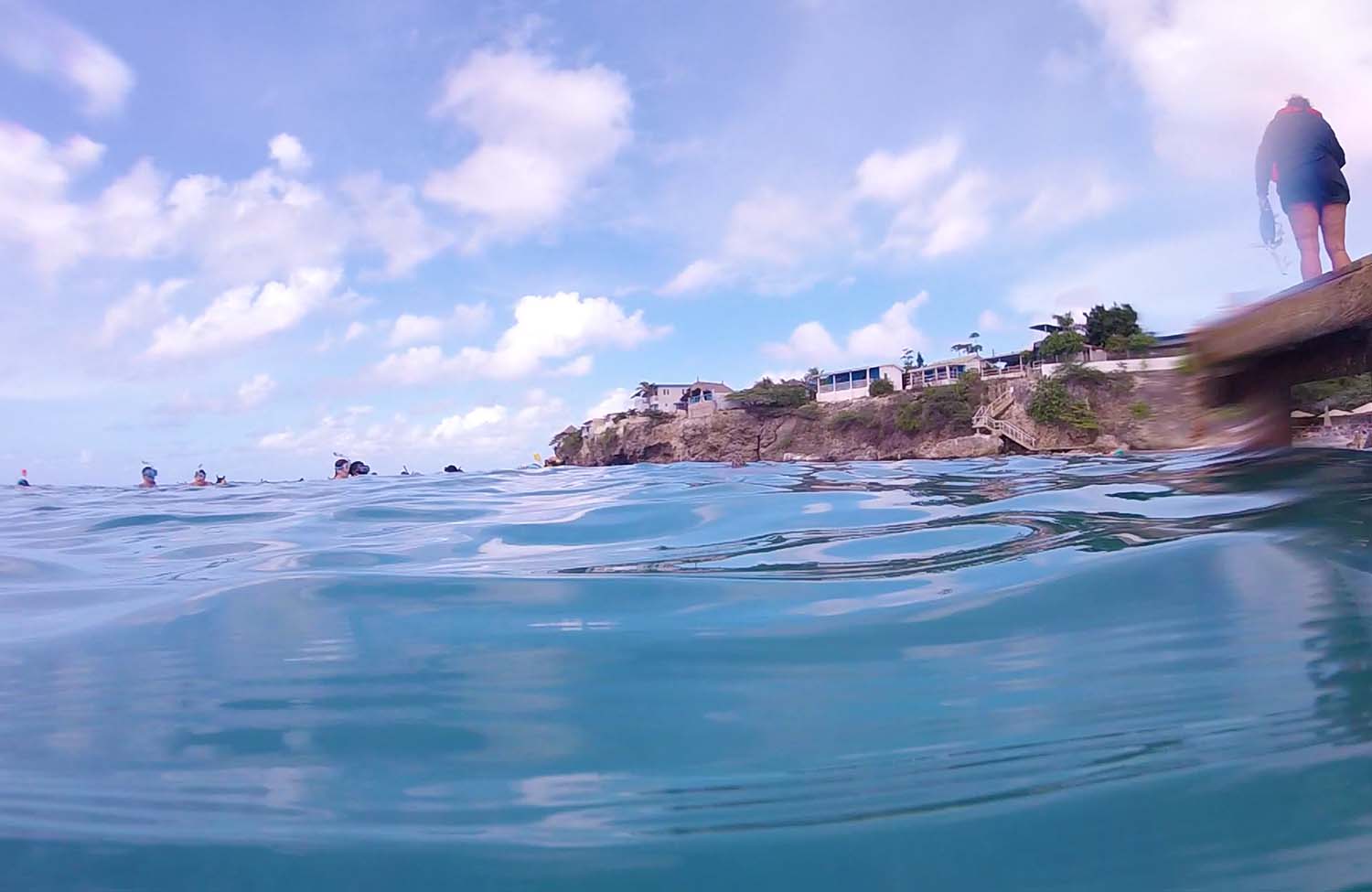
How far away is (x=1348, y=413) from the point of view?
7.18 m

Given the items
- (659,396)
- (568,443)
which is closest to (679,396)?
(659,396)

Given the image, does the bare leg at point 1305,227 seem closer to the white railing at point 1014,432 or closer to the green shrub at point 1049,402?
the green shrub at point 1049,402

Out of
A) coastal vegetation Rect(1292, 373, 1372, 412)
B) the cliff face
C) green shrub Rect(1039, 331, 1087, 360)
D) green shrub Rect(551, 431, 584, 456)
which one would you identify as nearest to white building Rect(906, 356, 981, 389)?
the cliff face

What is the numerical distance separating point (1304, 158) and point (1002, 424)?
3556 centimetres

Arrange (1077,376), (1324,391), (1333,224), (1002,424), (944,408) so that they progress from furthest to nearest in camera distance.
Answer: (944,408) < (1002,424) < (1077,376) < (1324,391) < (1333,224)

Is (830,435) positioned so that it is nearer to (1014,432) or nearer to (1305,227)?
(1014,432)

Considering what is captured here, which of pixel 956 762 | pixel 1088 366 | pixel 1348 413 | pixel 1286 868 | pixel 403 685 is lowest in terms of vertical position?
pixel 1286 868

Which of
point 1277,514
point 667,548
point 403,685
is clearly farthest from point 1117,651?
point 667,548

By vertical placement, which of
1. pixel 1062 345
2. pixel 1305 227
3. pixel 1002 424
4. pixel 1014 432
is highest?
pixel 1062 345

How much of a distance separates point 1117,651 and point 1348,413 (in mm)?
7499

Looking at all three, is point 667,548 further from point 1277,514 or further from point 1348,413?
point 1348,413

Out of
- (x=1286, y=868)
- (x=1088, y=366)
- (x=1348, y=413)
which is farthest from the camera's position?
(x=1088, y=366)

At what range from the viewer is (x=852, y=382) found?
201 ft

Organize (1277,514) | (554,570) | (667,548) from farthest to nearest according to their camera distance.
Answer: (667,548) → (554,570) → (1277,514)
